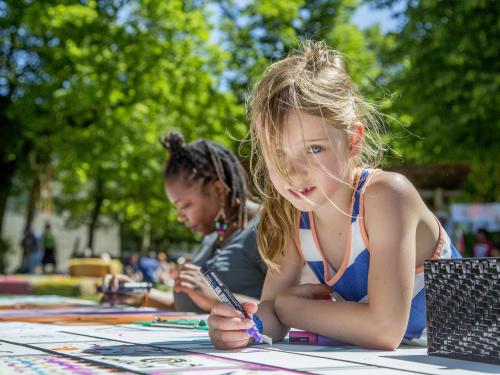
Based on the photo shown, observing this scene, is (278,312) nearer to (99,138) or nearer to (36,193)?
(99,138)

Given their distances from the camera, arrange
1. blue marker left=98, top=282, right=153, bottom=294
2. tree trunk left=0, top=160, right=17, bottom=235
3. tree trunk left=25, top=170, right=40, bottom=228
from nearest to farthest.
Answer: blue marker left=98, top=282, right=153, bottom=294
tree trunk left=0, top=160, right=17, bottom=235
tree trunk left=25, top=170, right=40, bottom=228

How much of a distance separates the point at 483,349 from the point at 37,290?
7946 millimetres

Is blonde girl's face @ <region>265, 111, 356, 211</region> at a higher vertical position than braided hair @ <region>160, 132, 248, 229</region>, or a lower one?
lower

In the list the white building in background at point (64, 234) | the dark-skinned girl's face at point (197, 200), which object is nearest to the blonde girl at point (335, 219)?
the dark-skinned girl's face at point (197, 200)

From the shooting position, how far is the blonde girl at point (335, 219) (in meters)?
1.89

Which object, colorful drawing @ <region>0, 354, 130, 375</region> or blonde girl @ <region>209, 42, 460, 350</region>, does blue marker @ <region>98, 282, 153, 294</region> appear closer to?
blonde girl @ <region>209, 42, 460, 350</region>

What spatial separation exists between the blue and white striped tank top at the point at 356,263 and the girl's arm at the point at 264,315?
0.22ft

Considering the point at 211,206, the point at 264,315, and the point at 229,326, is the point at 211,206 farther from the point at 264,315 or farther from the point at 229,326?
the point at 229,326

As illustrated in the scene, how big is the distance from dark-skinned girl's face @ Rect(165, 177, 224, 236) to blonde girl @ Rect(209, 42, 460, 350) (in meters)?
1.41

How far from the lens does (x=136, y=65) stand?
15102mm

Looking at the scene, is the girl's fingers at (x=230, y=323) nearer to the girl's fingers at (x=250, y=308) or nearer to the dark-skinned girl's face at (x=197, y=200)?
the girl's fingers at (x=250, y=308)

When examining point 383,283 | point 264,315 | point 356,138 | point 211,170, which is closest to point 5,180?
point 211,170

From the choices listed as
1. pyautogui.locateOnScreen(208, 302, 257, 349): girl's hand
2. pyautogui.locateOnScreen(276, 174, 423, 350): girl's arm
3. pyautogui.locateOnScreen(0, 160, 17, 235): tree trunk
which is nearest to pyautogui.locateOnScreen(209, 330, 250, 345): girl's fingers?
pyautogui.locateOnScreen(208, 302, 257, 349): girl's hand

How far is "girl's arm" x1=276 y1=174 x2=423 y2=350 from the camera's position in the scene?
1876mm
